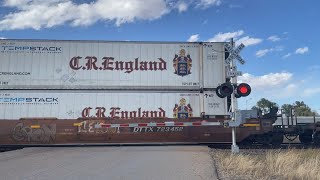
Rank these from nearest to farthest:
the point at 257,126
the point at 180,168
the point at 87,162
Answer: the point at 180,168 < the point at 87,162 < the point at 257,126

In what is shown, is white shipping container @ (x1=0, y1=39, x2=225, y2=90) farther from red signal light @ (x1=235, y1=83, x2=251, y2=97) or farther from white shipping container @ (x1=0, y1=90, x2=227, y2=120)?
red signal light @ (x1=235, y1=83, x2=251, y2=97)

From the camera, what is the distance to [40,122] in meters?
16.8

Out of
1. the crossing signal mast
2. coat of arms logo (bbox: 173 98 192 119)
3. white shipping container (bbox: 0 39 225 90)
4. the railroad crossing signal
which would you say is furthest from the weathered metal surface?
the railroad crossing signal

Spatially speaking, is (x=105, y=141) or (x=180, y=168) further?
(x=105, y=141)

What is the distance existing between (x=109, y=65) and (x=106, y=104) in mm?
1921

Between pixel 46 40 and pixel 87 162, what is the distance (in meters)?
9.15

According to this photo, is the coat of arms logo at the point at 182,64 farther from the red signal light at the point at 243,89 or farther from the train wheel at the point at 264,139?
the train wheel at the point at 264,139

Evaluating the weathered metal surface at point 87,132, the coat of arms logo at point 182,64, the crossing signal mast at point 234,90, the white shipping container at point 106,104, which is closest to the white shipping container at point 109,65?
the coat of arms logo at point 182,64

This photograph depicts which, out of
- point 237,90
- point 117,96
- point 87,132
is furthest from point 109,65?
point 237,90

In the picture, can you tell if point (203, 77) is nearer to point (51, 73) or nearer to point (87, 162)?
point (51, 73)

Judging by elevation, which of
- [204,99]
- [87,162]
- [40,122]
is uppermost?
[204,99]

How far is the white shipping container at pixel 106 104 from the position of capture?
17.0 m

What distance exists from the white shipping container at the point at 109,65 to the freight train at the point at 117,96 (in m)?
0.05

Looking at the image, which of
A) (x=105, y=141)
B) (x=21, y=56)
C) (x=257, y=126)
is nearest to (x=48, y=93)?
(x=21, y=56)
